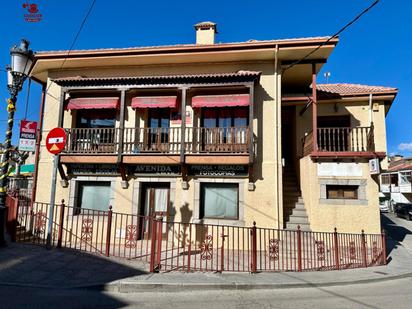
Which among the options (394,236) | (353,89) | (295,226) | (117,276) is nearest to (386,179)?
(394,236)

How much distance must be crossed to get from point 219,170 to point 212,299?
219 inches

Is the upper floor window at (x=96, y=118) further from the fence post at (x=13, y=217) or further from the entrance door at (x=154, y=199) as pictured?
the fence post at (x=13, y=217)

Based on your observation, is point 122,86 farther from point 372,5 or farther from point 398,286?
point 398,286

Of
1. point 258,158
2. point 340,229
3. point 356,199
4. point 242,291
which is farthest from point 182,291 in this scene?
point 356,199

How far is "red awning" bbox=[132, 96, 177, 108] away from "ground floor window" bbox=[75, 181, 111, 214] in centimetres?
321

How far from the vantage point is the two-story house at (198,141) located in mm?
10312

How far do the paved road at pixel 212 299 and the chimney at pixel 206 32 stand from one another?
10.6 meters

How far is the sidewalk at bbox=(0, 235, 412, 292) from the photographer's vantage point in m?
5.77

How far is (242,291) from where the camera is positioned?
6.00m

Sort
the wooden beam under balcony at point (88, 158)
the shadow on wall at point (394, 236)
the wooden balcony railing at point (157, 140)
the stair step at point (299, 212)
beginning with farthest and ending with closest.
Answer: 1. the shadow on wall at point (394, 236)
2. the stair step at point (299, 212)
3. the wooden beam under balcony at point (88, 158)
4. the wooden balcony railing at point (157, 140)

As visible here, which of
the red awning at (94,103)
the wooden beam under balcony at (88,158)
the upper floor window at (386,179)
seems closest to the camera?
the wooden beam under balcony at (88,158)

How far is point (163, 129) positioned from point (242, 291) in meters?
6.98

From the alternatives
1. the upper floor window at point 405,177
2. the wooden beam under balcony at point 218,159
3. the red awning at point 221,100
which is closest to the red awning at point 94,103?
the red awning at point 221,100

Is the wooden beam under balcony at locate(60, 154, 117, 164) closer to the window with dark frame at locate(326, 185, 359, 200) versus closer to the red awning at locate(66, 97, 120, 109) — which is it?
the red awning at locate(66, 97, 120, 109)
